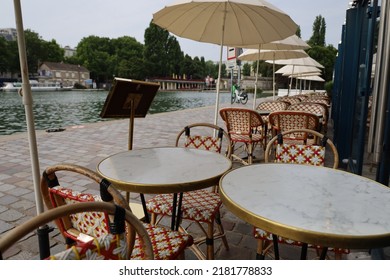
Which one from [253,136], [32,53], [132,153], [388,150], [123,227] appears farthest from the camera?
[32,53]

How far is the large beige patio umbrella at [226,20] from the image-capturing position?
3045 mm

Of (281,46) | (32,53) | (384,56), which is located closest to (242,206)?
(384,56)

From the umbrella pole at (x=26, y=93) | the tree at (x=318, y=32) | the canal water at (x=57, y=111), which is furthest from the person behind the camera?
the tree at (x=318, y=32)

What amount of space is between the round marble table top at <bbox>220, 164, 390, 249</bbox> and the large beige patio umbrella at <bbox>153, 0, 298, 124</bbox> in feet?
5.85

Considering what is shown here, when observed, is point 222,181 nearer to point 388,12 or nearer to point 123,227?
point 123,227

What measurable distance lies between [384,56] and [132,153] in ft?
6.01

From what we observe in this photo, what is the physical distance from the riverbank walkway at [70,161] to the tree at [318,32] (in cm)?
→ 5597

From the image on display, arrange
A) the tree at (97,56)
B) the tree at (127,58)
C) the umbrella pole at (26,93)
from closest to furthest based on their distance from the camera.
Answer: the umbrella pole at (26,93), the tree at (127,58), the tree at (97,56)

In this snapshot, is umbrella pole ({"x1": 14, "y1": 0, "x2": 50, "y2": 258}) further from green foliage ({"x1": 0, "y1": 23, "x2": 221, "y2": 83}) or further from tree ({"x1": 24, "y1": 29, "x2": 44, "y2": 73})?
tree ({"x1": 24, "y1": 29, "x2": 44, "y2": 73})

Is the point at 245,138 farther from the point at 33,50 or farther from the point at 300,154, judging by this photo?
the point at 33,50

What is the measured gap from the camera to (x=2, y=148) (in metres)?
5.62

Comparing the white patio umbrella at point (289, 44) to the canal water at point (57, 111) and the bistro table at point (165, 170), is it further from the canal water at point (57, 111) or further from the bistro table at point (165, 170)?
the canal water at point (57, 111)

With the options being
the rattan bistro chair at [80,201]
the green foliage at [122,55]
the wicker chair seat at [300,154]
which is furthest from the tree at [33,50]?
the rattan bistro chair at [80,201]

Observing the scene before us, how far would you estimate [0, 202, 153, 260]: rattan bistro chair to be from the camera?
2.47ft
